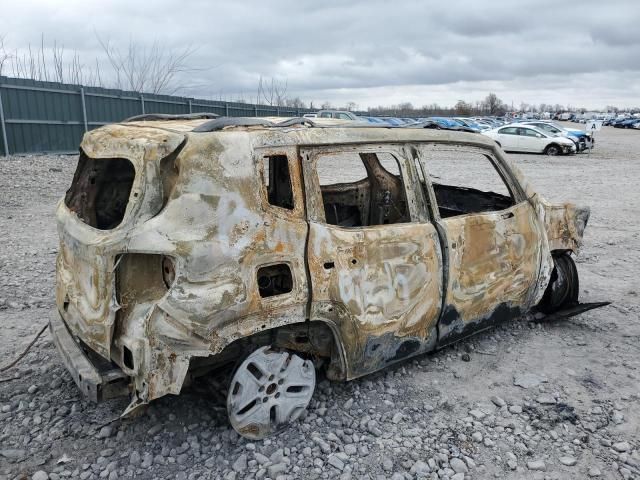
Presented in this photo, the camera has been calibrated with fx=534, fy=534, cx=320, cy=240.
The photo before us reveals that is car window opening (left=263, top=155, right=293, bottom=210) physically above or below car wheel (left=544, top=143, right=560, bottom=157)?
above

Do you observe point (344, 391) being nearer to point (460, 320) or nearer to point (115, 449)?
point (460, 320)

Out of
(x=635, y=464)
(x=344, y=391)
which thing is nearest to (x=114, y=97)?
(x=344, y=391)

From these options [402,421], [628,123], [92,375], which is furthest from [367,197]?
[628,123]

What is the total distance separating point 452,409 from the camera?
3350 millimetres

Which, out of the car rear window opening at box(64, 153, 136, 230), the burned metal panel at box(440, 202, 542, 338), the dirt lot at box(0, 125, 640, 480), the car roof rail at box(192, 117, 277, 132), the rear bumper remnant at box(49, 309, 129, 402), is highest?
the car roof rail at box(192, 117, 277, 132)

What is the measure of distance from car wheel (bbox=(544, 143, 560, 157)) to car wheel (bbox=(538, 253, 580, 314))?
68.9ft

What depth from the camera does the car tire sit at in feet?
77.4

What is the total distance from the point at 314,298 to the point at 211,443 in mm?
993

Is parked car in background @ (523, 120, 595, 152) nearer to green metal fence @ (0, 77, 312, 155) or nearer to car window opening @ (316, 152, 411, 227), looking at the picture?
green metal fence @ (0, 77, 312, 155)

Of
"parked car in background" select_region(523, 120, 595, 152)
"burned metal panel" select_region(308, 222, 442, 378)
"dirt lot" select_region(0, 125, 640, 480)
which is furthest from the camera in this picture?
"parked car in background" select_region(523, 120, 595, 152)

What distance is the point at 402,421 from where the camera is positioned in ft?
10.5

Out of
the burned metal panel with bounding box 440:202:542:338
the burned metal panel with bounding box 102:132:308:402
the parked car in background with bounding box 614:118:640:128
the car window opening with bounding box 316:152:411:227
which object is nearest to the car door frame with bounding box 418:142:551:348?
the burned metal panel with bounding box 440:202:542:338

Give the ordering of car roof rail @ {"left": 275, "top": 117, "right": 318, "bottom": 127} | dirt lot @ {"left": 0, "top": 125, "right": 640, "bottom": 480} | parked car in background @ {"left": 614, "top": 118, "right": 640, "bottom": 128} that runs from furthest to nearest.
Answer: parked car in background @ {"left": 614, "top": 118, "right": 640, "bottom": 128} → car roof rail @ {"left": 275, "top": 117, "right": 318, "bottom": 127} → dirt lot @ {"left": 0, "top": 125, "right": 640, "bottom": 480}

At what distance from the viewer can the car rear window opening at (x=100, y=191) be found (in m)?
3.36
